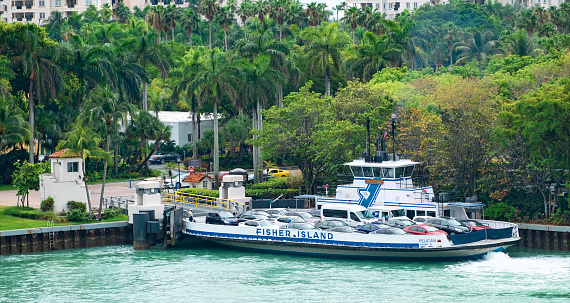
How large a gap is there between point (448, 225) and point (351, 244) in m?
6.61

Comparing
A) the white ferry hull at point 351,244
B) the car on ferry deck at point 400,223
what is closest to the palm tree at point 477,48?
the car on ferry deck at point 400,223

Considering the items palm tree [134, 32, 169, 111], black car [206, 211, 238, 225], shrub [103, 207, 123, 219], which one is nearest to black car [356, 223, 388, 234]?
black car [206, 211, 238, 225]

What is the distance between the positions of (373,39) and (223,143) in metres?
22.6

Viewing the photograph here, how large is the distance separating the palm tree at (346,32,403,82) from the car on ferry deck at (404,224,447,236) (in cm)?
4830

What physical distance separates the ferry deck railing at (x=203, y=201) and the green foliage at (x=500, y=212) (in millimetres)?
19017

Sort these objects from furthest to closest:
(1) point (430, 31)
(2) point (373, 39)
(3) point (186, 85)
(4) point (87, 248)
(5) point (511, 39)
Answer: (1) point (430, 31) < (5) point (511, 39) < (2) point (373, 39) < (3) point (186, 85) < (4) point (87, 248)

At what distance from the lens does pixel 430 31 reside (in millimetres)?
175875

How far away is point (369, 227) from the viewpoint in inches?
2140

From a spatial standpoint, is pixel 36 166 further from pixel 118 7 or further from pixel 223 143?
pixel 118 7

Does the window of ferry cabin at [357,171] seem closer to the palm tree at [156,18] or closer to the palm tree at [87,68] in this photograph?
the palm tree at [87,68]

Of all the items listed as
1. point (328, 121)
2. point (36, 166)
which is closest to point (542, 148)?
point (328, 121)

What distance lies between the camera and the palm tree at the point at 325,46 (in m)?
95.2

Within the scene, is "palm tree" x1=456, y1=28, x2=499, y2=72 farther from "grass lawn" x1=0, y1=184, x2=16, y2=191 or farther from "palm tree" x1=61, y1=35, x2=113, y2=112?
"grass lawn" x1=0, y1=184, x2=16, y2=191

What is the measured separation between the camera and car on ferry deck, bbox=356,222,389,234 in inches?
2115
